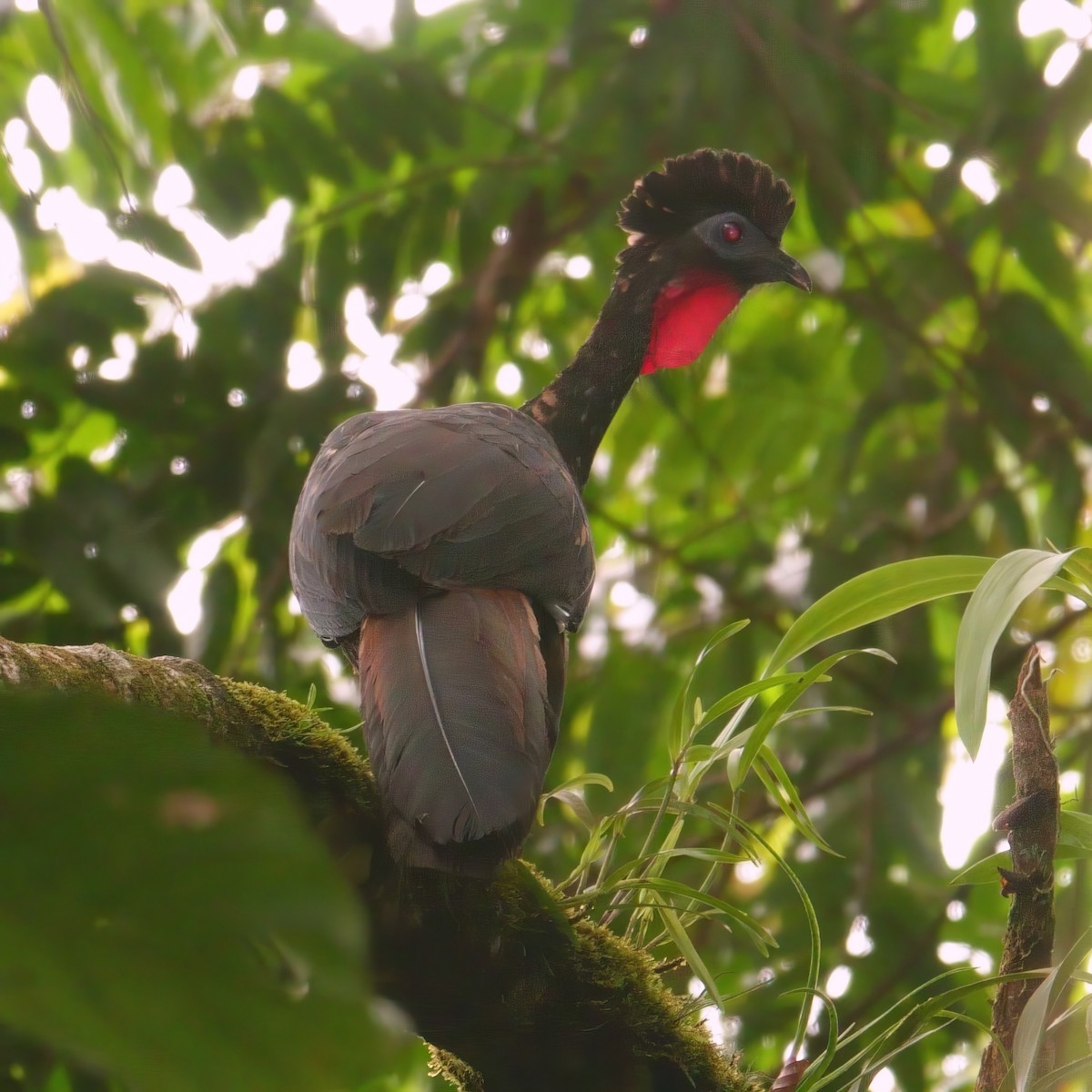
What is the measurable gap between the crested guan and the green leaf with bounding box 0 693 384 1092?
1050 mm

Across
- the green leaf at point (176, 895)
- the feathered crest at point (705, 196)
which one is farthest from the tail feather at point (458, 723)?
the feathered crest at point (705, 196)

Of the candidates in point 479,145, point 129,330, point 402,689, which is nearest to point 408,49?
point 479,145

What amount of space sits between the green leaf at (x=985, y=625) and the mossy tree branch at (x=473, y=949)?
2.24 ft

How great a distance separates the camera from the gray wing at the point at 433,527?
75.2 inches

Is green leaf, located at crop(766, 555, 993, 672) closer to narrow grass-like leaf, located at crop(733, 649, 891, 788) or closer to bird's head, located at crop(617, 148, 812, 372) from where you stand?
narrow grass-like leaf, located at crop(733, 649, 891, 788)

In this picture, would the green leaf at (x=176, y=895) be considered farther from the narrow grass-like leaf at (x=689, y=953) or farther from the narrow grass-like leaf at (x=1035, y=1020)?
the narrow grass-like leaf at (x=689, y=953)

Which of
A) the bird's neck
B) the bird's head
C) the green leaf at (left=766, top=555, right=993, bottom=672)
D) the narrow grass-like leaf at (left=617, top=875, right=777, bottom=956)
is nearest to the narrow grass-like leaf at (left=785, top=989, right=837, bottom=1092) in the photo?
the narrow grass-like leaf at (left=617, top=875, right=777, bottom=956)

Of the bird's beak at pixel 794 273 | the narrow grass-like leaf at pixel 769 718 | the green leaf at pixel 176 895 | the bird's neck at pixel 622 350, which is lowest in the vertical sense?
the narrow grass-like leaf at pixel 769 718

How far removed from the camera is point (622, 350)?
10.4ft

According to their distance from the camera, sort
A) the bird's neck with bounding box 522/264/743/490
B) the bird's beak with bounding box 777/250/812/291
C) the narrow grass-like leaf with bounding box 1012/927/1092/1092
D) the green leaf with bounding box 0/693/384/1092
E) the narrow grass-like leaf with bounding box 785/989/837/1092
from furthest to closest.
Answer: the bird's beak with bounding box 777/250/812/291
the bird's neck with bounding box 522/264/743/490
the narrow grass-like leaf with bounding box 785/989/837/1092
the narrow grass-like leaf with bounding box 1012/927/1092/1092
the green leaf with bounding box 0/693/384/1092

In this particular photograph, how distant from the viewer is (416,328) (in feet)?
14.3

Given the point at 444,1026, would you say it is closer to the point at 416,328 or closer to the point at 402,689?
the point at 402,689

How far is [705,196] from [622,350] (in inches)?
19.4

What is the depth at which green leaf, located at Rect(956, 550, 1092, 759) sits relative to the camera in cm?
138
